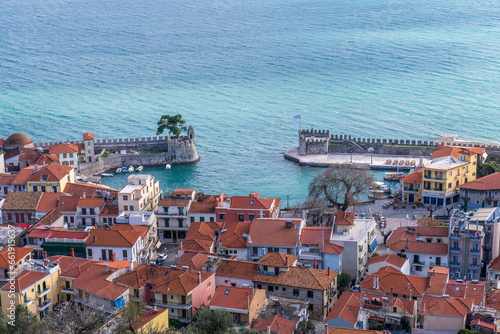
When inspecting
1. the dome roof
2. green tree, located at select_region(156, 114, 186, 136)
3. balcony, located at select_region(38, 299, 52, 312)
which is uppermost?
green tree, located at select_region(156, 114, 186, 136)

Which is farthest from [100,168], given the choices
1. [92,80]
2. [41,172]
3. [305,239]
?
[92,80]

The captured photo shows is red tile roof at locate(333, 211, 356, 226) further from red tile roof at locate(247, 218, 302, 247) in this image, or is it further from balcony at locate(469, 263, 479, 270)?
balcony at locate(469, 263, 479, 270)

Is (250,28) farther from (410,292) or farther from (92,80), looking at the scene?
(410,292)

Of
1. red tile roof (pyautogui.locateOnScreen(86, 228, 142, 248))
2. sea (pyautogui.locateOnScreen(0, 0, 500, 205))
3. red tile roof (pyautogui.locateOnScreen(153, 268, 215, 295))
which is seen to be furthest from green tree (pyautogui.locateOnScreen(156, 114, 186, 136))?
red tile roof (pyautogui.locateOnScreen(153, 268, 215, 295))

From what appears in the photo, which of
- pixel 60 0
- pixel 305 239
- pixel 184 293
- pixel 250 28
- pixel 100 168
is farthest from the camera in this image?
pixel 60 0

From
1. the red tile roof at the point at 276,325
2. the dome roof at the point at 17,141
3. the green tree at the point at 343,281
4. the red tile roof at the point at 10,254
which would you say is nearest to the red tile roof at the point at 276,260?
the green tree at the point at 343,281
